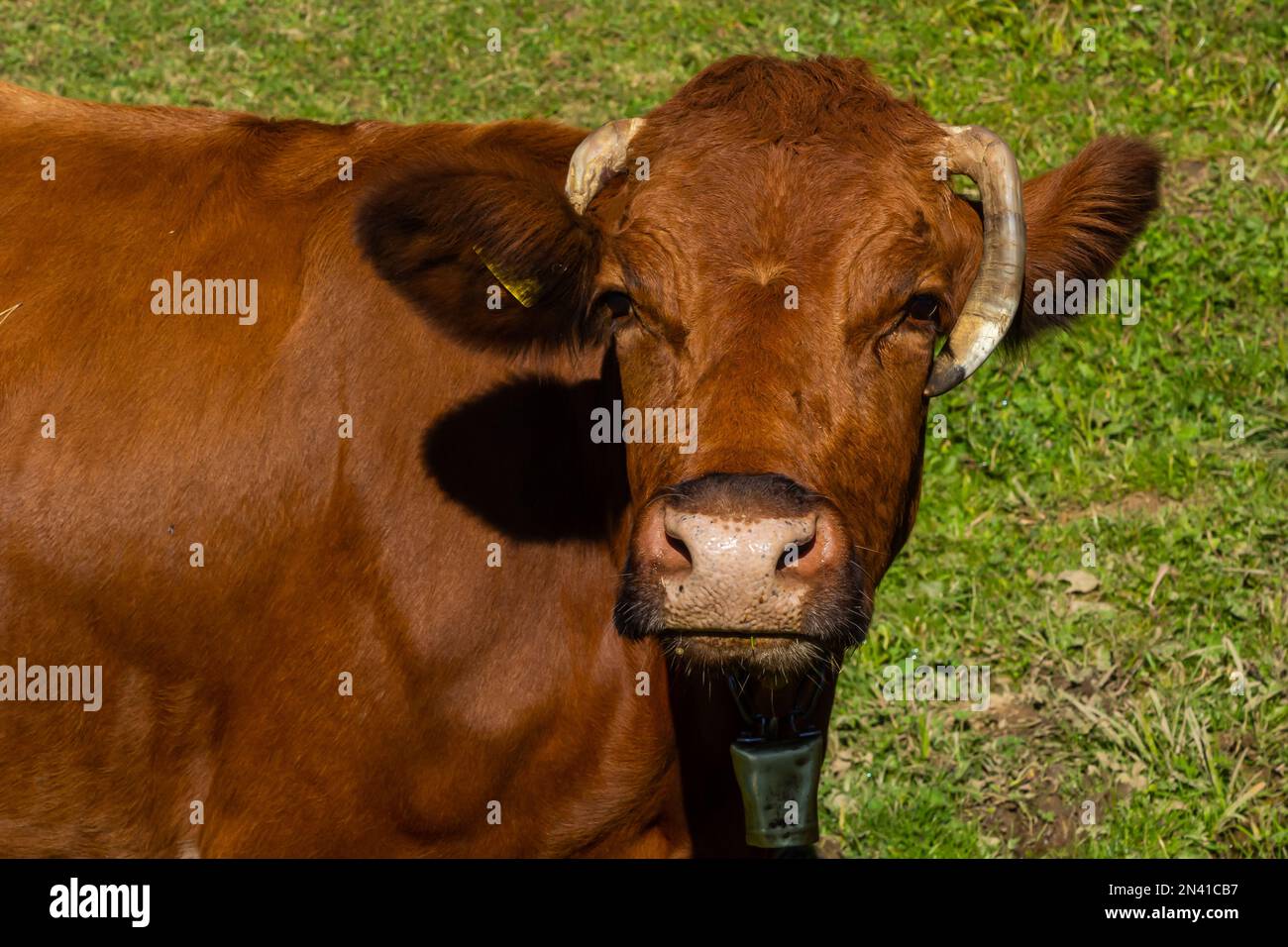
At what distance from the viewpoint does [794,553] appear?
3867 millimetres

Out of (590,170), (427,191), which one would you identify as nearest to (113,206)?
(427,191)

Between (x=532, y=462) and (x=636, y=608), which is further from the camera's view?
(x=532, y=462)

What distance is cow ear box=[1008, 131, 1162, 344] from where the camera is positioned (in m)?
4.93

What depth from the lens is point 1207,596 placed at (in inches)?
293

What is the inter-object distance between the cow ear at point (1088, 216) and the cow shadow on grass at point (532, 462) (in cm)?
152

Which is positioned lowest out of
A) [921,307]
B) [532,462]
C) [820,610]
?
[820,610]

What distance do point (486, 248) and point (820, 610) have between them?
1.67m

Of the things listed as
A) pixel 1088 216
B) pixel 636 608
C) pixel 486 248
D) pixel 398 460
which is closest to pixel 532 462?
pixel 398 460

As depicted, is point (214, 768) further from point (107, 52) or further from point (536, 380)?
point (107, 52)

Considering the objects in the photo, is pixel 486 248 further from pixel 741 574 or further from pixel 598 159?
pixel 741 574

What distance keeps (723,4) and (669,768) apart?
311 inches

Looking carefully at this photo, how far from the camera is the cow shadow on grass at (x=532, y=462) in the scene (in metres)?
5.05
